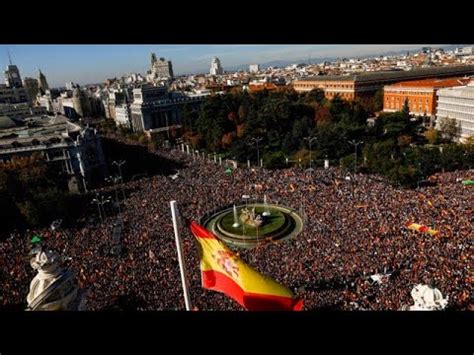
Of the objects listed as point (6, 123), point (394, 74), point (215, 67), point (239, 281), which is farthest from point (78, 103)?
point (215, 67)

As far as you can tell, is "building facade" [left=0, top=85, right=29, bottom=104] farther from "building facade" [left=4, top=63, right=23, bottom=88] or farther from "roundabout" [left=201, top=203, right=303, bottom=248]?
"roundabout" [left=201, top=203, right=303, bottom=248]

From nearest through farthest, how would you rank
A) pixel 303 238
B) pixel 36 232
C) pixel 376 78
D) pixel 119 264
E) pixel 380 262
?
pixel 380 262 → pixel 119 264 → pixel 303 238 → pixel 36 232 → pixel 376 78

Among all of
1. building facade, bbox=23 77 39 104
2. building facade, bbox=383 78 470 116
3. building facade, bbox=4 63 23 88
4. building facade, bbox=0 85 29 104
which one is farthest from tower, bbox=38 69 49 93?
building facade, bbox=383 78 470 116

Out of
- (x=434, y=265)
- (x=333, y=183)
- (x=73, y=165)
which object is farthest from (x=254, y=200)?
(x=73, y=165)

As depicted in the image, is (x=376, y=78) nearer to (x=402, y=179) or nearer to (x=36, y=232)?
(x=402, y=179)
